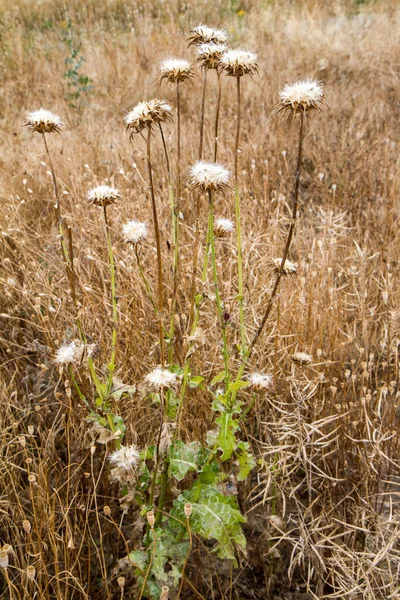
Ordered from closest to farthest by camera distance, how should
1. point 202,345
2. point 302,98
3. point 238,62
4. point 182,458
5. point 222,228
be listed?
point 302,98, point 238,62, point 182,458, point 222,228, point 202,345

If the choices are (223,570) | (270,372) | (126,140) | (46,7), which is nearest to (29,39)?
(46,7)

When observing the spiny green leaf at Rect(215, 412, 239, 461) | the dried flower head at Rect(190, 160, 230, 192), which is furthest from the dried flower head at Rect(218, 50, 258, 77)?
the spiny green leaf at Rect(215, 412, 239, 461)

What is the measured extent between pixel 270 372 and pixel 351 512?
626 mm

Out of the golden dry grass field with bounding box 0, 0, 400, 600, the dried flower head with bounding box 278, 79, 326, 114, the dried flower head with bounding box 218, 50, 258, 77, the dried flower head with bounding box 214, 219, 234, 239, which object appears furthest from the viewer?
the dried flower head with bounding box 214, 219, 234, 239

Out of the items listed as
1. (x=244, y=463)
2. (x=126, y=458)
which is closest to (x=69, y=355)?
(x=126, y=458)

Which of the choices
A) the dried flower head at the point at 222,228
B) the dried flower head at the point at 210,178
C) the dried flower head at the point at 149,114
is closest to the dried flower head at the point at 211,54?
the dried flower head at the point at 149,114

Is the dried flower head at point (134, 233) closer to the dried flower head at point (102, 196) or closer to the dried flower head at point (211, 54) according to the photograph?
the dried flower head at point (102, 196)

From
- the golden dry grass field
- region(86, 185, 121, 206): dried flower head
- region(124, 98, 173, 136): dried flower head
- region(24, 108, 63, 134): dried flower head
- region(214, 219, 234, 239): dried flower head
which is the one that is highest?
region(124, 98, 173, 136): dried flower head

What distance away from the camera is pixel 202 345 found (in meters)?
2.11

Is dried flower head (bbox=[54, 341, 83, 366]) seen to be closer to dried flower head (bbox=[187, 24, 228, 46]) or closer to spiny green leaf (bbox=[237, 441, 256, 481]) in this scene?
spiny green leaf (bbox=[237, 441, 256, 481])

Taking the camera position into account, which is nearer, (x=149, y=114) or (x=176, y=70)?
(x=149, y=114)

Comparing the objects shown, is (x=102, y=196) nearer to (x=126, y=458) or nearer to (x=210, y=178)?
(x=210, y=178)

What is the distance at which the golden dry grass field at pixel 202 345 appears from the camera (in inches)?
58.3

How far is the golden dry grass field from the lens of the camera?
58.3 inches
